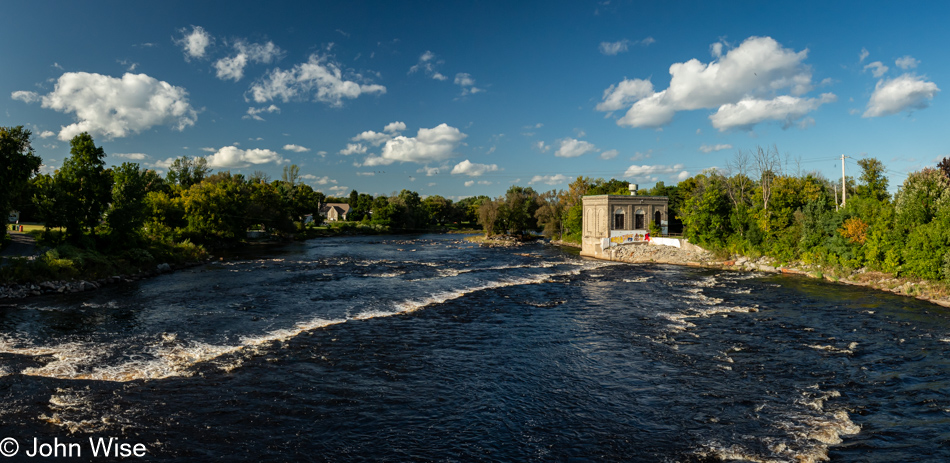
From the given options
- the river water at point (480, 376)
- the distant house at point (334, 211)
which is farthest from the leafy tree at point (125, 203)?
the distant house at point (334, 211)

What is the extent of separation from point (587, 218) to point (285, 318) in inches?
1597

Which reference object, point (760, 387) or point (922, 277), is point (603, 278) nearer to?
point (922, 277)

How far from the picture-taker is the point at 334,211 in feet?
465

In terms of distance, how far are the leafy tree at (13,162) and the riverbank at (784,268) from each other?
48.0 metres

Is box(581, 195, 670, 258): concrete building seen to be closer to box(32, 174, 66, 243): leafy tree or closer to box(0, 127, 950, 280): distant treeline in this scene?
box(0, 127, 950, 280): distant treeline

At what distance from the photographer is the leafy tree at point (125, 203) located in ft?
114

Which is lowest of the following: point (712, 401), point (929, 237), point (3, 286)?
point (712, 401)

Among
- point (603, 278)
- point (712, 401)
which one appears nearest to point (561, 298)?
point (603, 278)

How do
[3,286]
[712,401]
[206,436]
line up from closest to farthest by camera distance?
[206,436] → [712,401] → [3,286]

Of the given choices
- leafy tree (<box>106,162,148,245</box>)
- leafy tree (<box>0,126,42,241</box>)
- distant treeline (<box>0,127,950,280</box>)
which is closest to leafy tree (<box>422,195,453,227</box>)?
distant treeline (<box>0,127,950,280</box>)

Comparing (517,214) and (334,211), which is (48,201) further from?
(334,211)

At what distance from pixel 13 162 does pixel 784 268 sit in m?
53.2

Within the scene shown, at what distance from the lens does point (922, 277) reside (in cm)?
2692

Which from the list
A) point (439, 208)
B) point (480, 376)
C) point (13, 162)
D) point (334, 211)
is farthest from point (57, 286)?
point (334, 211)
